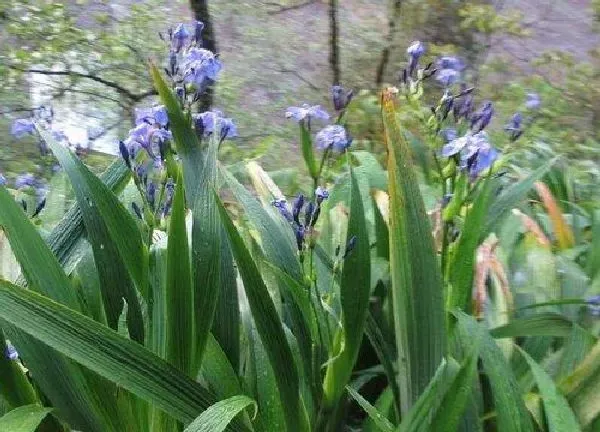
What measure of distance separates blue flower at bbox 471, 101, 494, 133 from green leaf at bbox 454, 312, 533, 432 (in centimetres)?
36

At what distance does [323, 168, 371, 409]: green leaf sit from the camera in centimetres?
136

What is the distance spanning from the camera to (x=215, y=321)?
1449mm

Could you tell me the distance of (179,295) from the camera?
1277mm

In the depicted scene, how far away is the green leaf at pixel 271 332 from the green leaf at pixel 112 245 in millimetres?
172

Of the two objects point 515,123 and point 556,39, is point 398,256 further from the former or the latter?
point 556,39

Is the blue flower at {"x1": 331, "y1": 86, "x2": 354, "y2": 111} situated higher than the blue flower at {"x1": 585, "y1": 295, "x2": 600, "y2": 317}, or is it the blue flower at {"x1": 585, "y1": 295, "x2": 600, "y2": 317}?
the blue flower at {"x1": 331, "y1": 86, "x2": 354, "y2": 111}

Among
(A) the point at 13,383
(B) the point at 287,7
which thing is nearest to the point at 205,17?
(B) the point at 287,7

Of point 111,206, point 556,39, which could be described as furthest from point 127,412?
point 556,39

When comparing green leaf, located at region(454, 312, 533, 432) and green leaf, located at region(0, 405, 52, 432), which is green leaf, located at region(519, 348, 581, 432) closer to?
green leaf, located at region(454, 312, 533, 432)

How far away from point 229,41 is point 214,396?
412 cm

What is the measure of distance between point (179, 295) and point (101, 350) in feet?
0.45

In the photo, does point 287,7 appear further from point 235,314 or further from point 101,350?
point 101,350

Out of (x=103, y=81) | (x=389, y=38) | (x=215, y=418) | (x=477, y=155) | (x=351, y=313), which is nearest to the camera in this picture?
(x=215, y=418)

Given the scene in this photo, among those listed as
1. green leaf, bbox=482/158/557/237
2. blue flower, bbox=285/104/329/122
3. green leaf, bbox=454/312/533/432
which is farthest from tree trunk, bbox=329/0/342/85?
green leaf, bbox=454/312/533/432
